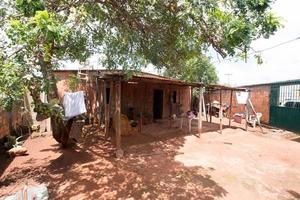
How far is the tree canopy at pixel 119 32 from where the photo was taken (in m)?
4.08

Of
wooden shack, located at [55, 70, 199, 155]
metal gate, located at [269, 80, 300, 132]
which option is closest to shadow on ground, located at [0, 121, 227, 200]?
wooden shack, located at [55, 70, 199, 155]

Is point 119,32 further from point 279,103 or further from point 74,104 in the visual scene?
point 279,103

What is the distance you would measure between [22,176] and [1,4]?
516cm

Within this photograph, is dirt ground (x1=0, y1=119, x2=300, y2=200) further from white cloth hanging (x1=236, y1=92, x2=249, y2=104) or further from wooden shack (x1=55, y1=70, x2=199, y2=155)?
white cloth hanging (x1=236, y1=92, x2=249, y2=104)

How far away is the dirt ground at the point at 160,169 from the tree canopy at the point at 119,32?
292cm

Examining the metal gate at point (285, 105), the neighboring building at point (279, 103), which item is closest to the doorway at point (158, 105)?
the neighboring building at point (279, 103)

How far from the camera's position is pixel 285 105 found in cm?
1493

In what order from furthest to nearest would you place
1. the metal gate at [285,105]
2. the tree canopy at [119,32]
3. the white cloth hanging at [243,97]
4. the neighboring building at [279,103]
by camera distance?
the white cloth hanging at [243,97]
the neighboring building at [279,103]
the metal gate at [285,105]
the tree canopy at [119,32]

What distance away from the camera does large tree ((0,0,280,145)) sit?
4.11 metres

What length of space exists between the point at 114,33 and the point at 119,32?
0.62m

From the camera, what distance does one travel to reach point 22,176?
698 cm

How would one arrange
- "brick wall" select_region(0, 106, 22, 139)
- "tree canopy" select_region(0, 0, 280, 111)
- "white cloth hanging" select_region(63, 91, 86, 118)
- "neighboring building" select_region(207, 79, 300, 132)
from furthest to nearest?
"neighboring building" select_region(207, 79, 300, 132) → "brick wall" select_region(0, 106, 22, 139) → "white cloth hanging" select_region(63, 91, 86, 118) → "tree canopy" select_region(0, 0, 280, 111)

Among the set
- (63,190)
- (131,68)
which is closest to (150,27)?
(131,68)

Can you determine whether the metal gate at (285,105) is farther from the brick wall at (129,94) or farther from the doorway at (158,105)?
the doorway at (158,105)
